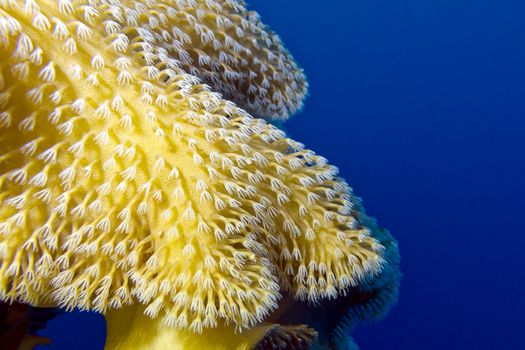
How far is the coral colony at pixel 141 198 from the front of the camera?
1.31m

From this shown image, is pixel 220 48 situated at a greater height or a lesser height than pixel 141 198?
greater

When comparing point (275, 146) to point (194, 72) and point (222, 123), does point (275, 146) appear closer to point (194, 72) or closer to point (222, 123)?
point (222, 123)

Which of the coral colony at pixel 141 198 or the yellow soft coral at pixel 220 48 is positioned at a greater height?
the yellow soft coral at pixel 220 48

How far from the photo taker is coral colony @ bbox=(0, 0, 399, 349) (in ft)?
4.30

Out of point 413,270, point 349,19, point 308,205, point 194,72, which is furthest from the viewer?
point 349,19

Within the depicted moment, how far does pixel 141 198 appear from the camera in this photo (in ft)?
4.48

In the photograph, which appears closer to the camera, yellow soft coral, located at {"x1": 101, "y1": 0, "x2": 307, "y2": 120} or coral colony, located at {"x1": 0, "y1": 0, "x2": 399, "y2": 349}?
coral colony, located at {"x1": 0, "y1": 0, "x2": 399, "y2": 349}

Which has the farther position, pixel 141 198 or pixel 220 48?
pixel 220 48

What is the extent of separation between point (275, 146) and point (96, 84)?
0.60m

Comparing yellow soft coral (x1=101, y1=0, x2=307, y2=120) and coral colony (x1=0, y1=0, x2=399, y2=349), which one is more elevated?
yellow soft coral (x1=101, y1=0, x2=307, y2=120)

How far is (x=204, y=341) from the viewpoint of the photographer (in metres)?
1.39

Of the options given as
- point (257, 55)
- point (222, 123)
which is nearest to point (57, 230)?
point (222, 123)

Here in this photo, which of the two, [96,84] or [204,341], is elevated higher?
[96,84]

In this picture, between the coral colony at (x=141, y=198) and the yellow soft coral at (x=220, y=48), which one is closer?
the coral colony at (x=141, y=198)
